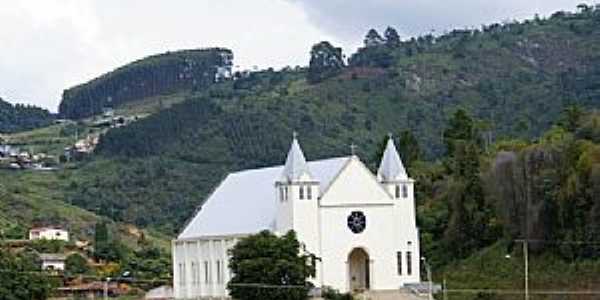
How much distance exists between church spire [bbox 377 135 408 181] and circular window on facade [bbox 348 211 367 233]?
296 cm

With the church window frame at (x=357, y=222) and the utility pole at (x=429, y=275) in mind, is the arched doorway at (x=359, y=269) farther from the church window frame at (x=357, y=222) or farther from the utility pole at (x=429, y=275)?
the utility pole at (x=429, y=275)

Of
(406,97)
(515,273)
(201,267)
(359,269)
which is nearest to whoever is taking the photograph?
(515,273)

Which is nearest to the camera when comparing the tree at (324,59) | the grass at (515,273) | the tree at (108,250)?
the grass at (515,273)

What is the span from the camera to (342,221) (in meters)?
81.1

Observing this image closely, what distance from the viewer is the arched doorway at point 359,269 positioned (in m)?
82.2

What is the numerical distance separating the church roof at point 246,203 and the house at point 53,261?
20.7 m

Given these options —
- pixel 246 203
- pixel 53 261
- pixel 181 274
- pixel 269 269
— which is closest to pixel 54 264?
pixel 53 261

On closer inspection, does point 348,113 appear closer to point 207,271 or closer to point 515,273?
point 207,271

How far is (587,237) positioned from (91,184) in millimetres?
90685

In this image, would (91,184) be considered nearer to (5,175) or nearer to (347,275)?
(5,175)

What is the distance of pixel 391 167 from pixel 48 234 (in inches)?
1982

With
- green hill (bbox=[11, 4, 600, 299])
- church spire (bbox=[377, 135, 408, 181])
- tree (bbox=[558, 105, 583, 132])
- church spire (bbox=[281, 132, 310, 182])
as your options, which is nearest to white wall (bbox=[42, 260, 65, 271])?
green hill (bbox=[11, 4, 600, 299])

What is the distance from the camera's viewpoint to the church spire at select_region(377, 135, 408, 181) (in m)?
83.4

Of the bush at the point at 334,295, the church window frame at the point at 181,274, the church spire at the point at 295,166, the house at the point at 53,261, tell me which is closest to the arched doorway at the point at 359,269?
the church spire at the point at 295,166
